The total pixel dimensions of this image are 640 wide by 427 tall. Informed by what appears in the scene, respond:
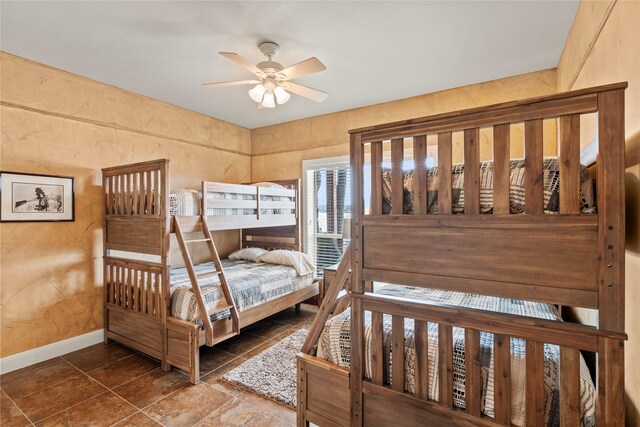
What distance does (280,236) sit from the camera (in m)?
4.48

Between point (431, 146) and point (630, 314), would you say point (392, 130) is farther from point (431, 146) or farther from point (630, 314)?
point (431, 146)

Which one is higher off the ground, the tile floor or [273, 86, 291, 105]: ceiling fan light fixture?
[273, 86, 291, 105]: ceiling fan light fixture

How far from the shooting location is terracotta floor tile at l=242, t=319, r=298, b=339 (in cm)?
328

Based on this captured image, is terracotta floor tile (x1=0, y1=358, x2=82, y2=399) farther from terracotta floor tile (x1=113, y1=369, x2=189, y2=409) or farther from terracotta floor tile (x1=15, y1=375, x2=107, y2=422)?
terracotta floor tile (x1=113, y1=369, x2=189, y2=409)

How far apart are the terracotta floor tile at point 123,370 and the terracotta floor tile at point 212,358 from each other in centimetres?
38

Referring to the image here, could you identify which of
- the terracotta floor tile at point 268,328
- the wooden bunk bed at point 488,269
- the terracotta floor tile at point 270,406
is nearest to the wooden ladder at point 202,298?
the terracotta floor tile at point 270,406

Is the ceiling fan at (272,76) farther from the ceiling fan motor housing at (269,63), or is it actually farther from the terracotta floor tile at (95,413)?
the terracotta floor tile at (95,413)

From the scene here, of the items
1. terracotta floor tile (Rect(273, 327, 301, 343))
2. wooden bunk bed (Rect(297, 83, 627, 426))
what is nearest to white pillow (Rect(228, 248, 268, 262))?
terracotta floor tile (Rect(273, 327, 301, 343))

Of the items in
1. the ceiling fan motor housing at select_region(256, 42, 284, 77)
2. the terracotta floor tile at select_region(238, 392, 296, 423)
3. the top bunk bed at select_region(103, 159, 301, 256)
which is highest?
the ceiling fan motor housing at select_region(256, 42, 284, 77)

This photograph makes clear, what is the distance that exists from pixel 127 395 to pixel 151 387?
0.51 feet

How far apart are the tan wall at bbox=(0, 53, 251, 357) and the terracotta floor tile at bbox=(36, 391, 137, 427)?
110 centimetres

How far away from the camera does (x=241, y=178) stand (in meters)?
4.78

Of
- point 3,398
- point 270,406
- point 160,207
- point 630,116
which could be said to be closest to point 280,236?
point 160,207

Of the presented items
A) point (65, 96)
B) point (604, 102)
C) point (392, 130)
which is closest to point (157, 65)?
point (65, 96)
